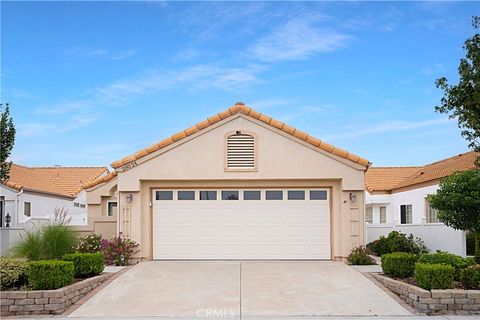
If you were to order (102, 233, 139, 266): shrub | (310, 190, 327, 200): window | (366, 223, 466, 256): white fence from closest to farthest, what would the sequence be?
1. (102, 233, 139, 266): shrub
2. (310, 190, 327, 200): window
3. (366, 223, 466, 256): white fence

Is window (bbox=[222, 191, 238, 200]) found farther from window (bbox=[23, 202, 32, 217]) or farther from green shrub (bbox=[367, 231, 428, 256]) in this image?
window (bbox=[23, 202, 32, 217])

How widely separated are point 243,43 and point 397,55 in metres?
4.81

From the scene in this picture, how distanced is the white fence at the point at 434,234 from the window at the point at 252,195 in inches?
276

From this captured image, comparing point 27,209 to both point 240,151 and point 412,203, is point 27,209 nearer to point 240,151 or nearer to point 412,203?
point 240,151

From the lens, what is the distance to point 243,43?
1689 cm

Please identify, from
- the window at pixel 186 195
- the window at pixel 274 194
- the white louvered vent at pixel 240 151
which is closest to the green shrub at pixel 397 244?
the window at pixel 274 194

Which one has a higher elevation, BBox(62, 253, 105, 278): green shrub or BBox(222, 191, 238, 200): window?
BBox(222, 191, 238, 200): window

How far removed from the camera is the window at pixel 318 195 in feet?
57.4

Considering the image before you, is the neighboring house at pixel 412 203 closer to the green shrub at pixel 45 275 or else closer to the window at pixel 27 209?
the green shrub at pixel 45 275

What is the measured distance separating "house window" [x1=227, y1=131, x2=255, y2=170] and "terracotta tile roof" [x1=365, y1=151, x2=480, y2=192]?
1197cm

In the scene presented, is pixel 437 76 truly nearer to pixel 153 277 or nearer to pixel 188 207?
pixel 188 207

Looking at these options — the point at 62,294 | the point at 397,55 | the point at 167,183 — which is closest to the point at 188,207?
the point at 167,183

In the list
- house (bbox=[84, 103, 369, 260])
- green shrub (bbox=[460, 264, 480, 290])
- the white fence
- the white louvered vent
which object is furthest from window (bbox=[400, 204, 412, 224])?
green shrub (bbox=[460, 264, 480, 290])

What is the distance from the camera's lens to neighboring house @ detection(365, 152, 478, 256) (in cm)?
1977
